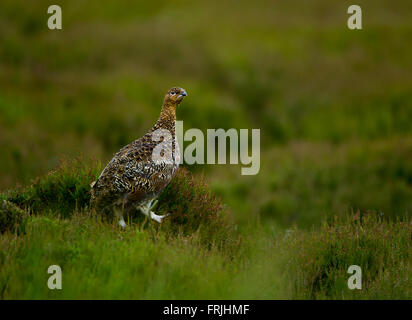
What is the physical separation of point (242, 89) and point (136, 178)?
716 inches

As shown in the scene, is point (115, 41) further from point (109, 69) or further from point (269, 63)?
point (269, 63)

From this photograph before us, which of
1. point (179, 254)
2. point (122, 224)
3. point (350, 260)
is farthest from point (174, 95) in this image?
point (350, 260)

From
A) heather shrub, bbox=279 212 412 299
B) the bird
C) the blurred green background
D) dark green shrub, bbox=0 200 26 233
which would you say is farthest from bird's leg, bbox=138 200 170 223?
the blurred green background

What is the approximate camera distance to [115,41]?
26.5 meters

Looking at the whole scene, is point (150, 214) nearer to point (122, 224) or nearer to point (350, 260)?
point (122, 224)

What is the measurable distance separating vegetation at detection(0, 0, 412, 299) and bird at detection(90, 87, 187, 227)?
8.4 inches

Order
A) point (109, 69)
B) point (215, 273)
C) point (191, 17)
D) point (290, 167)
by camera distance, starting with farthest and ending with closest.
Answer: point (191, 17) < point (109, 69) < point (290, 167) < point (215, 273)

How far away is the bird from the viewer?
6.78 metres

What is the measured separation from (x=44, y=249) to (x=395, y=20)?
26.0 m

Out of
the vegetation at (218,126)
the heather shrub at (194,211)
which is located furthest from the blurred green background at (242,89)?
the heather shrub at (194,211)

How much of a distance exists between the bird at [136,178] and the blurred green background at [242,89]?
8.04m

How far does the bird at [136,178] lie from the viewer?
6.78m

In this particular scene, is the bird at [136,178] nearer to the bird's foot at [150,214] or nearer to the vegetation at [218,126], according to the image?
the bird's foot at [150,214]

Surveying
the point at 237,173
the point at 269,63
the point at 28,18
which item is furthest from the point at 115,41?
the point at 237,173
